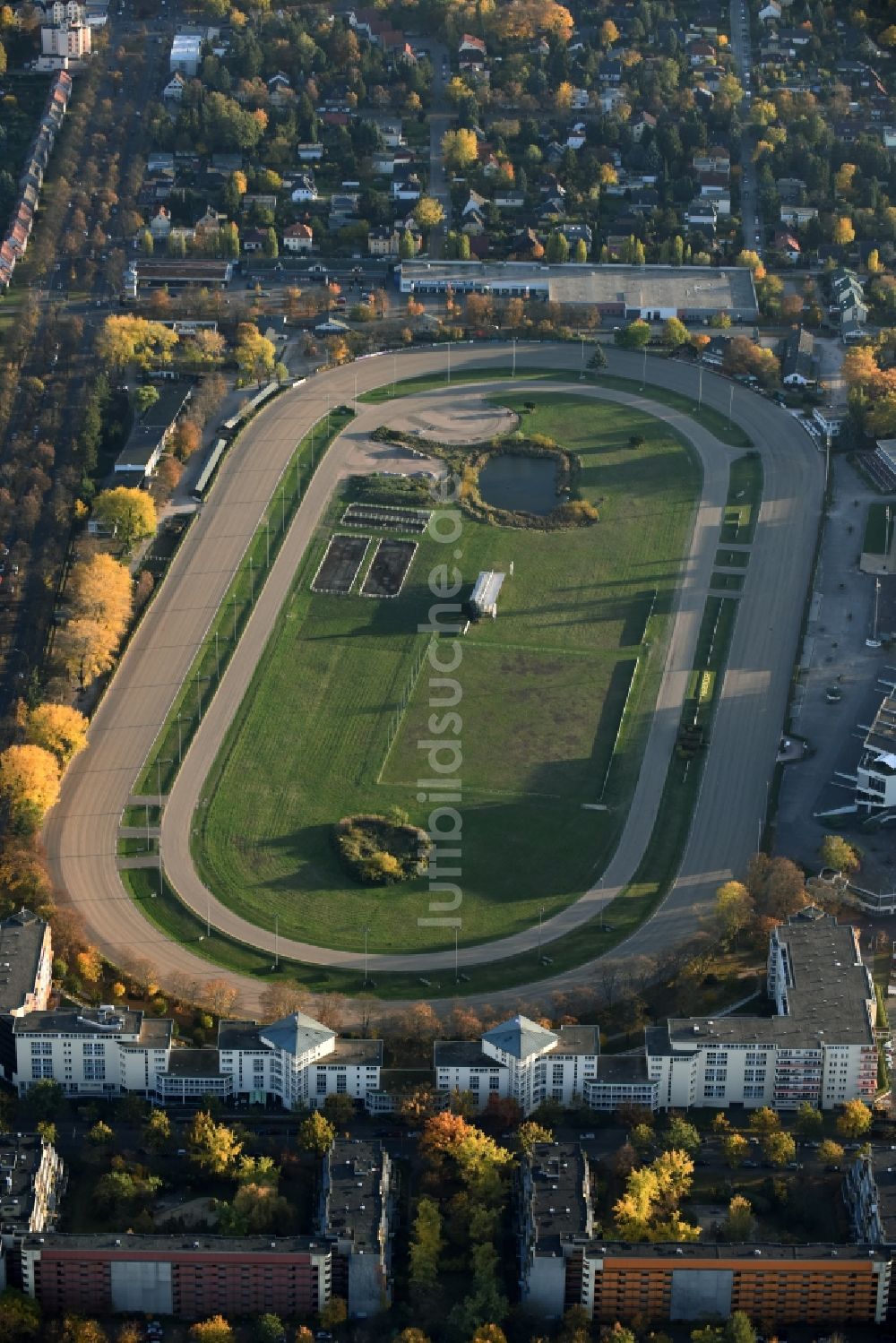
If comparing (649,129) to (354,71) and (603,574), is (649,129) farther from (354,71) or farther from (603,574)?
(603,574)

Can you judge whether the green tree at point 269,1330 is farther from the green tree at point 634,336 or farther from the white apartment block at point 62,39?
the white apartment block at point 62,39

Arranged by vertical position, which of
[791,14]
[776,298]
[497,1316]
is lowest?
[497,1316]

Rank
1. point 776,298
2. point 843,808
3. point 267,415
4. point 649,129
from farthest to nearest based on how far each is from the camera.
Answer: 1. point 649,129
2. point 776,298
3. point 267,415
4. point 843,808

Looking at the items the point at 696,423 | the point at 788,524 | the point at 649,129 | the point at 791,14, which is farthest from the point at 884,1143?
the point at 791,14

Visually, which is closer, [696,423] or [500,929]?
[500,929]

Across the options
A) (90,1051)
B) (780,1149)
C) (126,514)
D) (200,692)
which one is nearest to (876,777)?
(780,1149)

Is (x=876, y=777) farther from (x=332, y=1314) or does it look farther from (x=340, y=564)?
(x=332, y=1314)

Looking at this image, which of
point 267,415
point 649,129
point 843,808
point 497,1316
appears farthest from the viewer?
point 649,129

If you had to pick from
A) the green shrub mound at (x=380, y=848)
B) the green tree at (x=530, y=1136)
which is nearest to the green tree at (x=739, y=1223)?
the green tree at (x=530, y=1136)
